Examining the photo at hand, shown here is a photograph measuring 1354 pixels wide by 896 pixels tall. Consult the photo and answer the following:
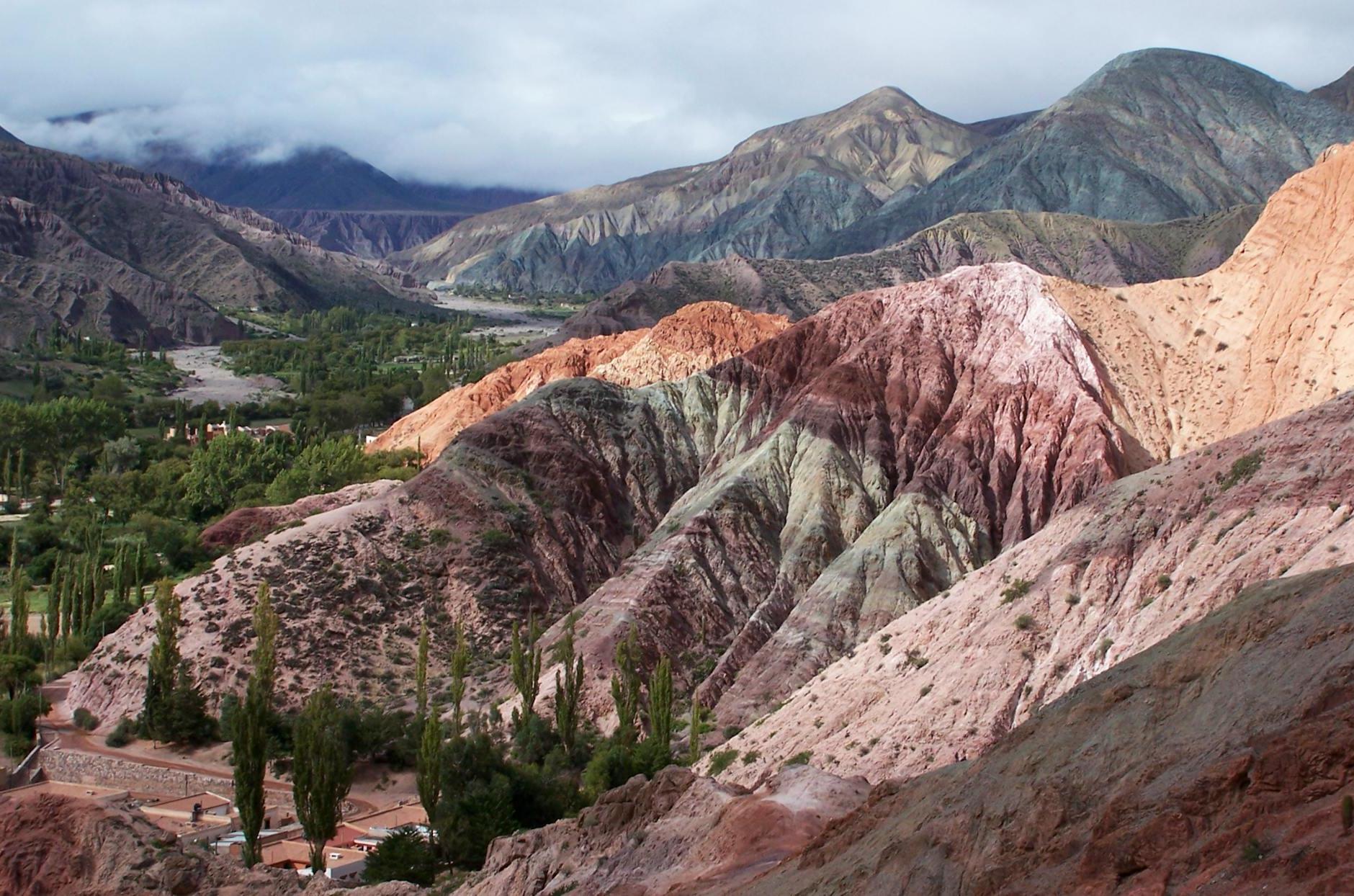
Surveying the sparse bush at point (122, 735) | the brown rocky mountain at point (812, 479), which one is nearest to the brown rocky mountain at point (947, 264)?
the brown rocky mountain at point (812, 479)

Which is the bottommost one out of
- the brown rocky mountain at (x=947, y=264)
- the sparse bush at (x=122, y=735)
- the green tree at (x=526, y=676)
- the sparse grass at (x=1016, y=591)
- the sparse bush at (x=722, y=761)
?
the sparse bush at (x=722, y=761)

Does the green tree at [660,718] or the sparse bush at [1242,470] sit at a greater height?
the sparse bush at [1242,470]

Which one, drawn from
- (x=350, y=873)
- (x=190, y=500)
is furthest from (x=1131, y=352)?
(x=190, y=500)

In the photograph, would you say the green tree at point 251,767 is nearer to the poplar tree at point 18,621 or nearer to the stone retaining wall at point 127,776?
the stone retaining wall at point 127,776

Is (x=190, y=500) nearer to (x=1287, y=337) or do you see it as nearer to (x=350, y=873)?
(x=350, y=873)

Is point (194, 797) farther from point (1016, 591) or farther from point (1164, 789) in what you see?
point (1164, 789)

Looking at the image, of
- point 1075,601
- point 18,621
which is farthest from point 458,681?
point 18,621
